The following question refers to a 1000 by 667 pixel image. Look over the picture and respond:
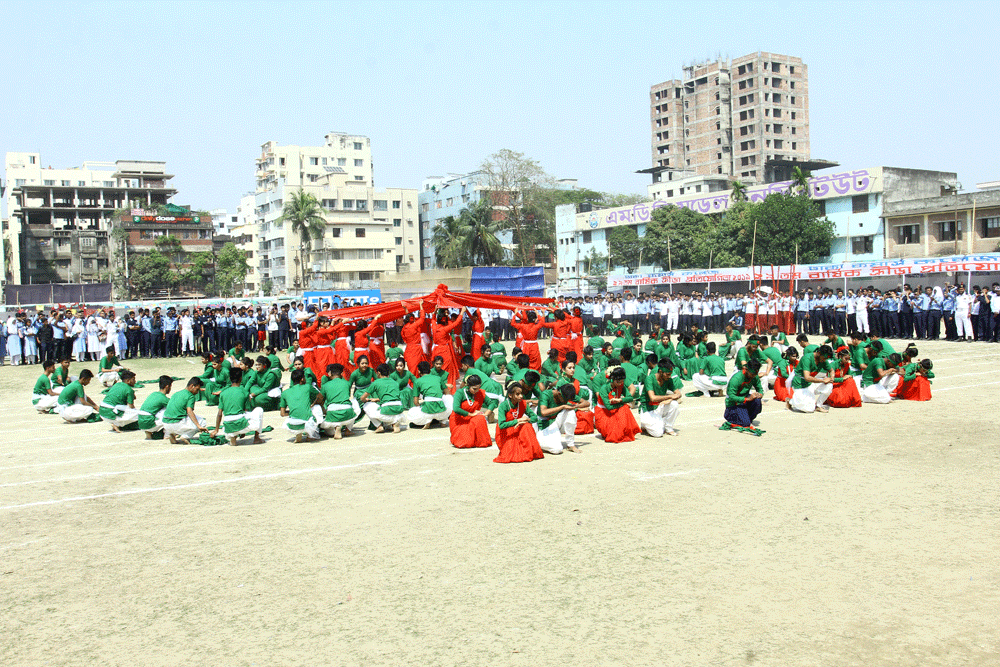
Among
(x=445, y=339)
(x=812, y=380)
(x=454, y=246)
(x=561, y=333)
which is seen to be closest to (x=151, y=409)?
(x=445, y=339)

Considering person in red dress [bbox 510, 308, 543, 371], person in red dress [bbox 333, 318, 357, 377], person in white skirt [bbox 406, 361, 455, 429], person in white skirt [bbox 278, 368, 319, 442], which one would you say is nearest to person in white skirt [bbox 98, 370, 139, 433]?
person in white skirt [bbox 278, 368, 319, 442]

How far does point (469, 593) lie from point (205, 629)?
170 centimetres

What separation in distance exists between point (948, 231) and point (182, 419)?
42.5 meters

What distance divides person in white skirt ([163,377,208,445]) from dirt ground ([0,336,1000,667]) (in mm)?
932

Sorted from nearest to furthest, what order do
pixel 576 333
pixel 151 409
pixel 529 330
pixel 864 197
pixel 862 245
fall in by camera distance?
pixel 151 409, pixel 529 330, pixel 576 333, pixel 864 197, pixel 862 245

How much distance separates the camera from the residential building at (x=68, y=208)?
7706 cm

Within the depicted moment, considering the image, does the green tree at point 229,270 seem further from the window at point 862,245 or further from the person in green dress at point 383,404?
the person in green dress at point 383,404

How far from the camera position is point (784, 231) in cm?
4556

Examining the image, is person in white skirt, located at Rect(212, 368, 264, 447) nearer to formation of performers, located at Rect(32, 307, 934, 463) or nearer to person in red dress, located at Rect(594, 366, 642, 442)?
formation of performers, located at Rect(32, 307, 934, 463)

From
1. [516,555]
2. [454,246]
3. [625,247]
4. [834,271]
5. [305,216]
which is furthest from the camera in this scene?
[305,216]

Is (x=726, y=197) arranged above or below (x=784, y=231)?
above

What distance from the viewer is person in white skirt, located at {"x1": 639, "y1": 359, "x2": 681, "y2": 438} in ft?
34.8

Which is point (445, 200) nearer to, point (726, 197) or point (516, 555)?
point (726, 197)

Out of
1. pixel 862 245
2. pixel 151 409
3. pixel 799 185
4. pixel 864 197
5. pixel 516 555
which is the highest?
pixel 799 185
